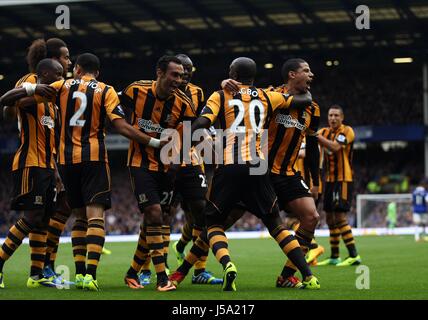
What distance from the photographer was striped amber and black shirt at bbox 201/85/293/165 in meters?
7.66

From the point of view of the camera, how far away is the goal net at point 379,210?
29.5m

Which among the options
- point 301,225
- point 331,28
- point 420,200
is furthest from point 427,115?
point 301,225

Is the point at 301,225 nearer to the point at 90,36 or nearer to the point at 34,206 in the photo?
the point at 34,206

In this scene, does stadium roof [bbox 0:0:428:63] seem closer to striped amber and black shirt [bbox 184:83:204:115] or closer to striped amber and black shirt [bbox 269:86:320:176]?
striped amber and black shirt [bbox 184:83:204:115]

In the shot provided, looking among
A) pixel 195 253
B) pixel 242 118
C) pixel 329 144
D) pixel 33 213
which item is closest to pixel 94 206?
pixel 33 213

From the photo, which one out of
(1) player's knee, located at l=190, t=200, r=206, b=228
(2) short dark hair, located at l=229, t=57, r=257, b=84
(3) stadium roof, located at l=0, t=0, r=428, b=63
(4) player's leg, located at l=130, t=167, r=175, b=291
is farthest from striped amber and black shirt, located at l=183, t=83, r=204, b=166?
(3) stadium roof, located at l=0, t=0, r=428, b=63

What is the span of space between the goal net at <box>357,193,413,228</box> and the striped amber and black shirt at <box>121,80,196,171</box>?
22391 millimetres

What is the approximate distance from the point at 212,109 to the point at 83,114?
4.02 feet

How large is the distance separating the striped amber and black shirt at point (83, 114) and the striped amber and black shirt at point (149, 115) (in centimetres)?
21

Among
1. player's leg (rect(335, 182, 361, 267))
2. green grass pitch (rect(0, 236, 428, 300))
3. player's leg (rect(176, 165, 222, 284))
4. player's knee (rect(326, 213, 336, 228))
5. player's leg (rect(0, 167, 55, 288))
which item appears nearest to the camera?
green grass pitch (rect(0, 236, 428, 300))

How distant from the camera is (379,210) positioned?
30.1 meters

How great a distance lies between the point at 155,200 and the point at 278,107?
1490mm

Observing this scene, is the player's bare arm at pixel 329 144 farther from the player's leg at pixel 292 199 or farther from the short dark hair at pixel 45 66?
the short dark hair at pixel 45 66

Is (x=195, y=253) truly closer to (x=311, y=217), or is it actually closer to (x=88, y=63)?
(x=311, y=217)
